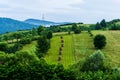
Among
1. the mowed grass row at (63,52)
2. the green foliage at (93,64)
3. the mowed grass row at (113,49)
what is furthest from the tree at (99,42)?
the green foliage at (93,64)

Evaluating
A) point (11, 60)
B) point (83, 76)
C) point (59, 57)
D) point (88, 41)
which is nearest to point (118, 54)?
point (59, 57)

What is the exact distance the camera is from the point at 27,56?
10631cm

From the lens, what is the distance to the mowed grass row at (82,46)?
12912 cm

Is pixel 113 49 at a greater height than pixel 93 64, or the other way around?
pixel 93 64

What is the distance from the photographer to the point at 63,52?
13825cm

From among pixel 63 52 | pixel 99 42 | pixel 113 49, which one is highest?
pixel 99 42

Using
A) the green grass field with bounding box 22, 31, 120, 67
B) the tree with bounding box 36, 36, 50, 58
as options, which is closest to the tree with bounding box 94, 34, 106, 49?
the green grass field with bounding box 22, 31, 120, 67

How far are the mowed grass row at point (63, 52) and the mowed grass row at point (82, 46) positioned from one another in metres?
2.01

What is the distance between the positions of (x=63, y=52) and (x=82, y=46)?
36.8ft

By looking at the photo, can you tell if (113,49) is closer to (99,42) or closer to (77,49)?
(99,42)

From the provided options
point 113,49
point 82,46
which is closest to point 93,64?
point 113,49

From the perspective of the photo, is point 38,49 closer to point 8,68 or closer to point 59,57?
point 59,57

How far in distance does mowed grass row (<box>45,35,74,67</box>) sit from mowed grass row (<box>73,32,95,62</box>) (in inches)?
79.0

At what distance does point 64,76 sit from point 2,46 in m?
86.7
